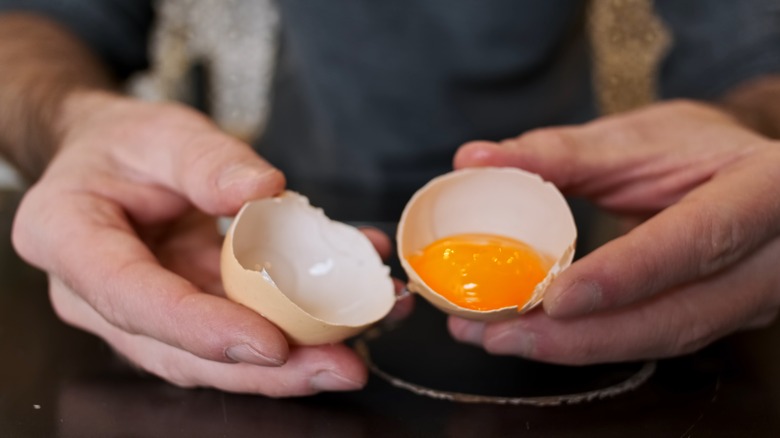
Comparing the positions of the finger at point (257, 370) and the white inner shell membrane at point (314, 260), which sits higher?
the white inner shell membrane at point (314, 260)

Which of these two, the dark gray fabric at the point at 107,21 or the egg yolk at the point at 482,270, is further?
the dark gray fabric at the point at 107,21

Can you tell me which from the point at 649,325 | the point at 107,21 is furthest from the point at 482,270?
the point at 107,21

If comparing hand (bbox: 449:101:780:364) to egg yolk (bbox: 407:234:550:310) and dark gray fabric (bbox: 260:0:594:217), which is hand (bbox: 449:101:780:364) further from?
dark gray fabric (bbox: 260:0:594:217)

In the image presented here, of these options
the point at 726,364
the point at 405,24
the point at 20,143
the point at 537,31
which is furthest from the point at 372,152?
the point at 726,364

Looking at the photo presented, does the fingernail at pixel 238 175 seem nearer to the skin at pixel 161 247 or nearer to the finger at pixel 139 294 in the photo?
the skin at pixel 161 247

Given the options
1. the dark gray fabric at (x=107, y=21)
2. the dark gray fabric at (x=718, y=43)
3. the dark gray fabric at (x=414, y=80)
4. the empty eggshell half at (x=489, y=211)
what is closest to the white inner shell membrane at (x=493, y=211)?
the empty eggshell half at (x=489, y=211)

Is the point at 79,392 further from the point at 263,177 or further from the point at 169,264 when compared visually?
the point at 263,177
